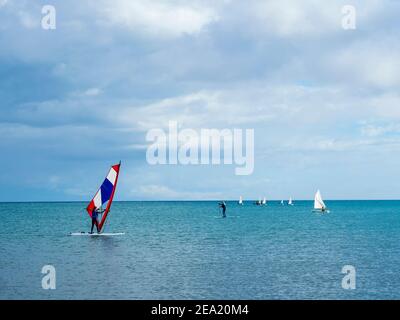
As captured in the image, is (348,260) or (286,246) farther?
(286,246)

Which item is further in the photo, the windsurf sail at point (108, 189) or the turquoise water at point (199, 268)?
the windsurf sail at point (108, 189)

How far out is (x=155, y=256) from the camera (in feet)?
174

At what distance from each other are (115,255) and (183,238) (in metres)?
22.3

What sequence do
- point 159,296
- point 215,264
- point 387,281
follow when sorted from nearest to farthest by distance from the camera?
point 159,296 → point 387,281 → point 215,264

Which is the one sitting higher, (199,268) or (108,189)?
(108,189)

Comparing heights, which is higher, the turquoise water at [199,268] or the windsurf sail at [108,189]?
the windsurf sail at [108,189]

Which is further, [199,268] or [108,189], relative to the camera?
[108,189]

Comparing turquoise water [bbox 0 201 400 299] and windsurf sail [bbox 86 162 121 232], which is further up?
windsurf sail [bbox 86 162 121 232]

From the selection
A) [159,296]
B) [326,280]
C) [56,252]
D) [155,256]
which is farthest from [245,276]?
[56,252]

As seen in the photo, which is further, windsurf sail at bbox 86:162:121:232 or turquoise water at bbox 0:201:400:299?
windsurf sail at bbox 86:162:121:232
